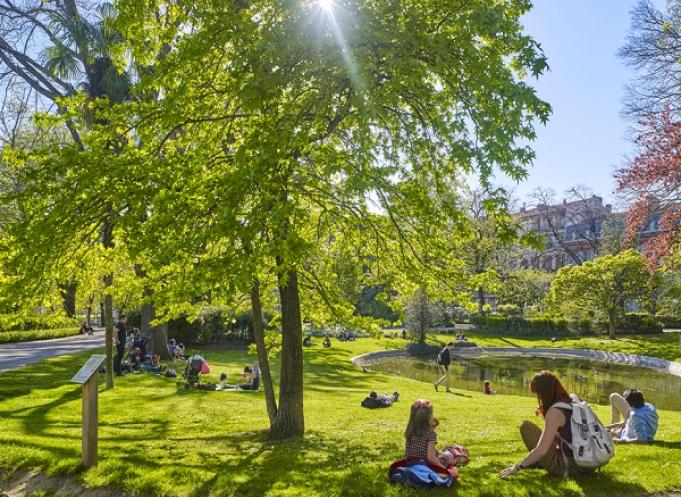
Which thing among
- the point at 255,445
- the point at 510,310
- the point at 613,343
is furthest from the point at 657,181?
the point at 510,310

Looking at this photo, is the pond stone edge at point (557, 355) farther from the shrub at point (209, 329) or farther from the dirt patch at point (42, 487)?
the dirt patch at point (42, 487)

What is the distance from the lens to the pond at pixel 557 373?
2107 centimetres

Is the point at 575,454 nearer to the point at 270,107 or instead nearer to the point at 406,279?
the point at 406,279

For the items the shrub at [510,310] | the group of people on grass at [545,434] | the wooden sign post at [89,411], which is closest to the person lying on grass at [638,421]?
the group of people on grass at [545,434]

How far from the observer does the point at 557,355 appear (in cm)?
3444

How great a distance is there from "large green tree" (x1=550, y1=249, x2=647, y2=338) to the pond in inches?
379

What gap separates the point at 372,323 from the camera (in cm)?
905

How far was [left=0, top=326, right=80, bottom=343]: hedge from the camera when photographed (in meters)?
29.7

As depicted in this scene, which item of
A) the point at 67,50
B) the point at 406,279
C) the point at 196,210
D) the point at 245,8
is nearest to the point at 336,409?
the point at 406,279

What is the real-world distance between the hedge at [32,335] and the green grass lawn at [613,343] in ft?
84.2

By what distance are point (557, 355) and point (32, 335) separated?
33.0m

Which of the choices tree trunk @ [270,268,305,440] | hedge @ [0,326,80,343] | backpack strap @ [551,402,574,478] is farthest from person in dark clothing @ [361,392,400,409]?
hedge @ [0,326,80,343]

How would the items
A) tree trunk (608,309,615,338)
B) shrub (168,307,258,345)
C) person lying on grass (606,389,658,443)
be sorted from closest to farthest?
person lying on grass (606,389,658,443) → shrub (168,307,258,345) → tree trunk (608,309,615,338)

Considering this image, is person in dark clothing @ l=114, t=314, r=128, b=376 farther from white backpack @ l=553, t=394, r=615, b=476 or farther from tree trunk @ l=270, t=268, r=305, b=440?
white backpack @ l=553, t=394, r=615, b=476
